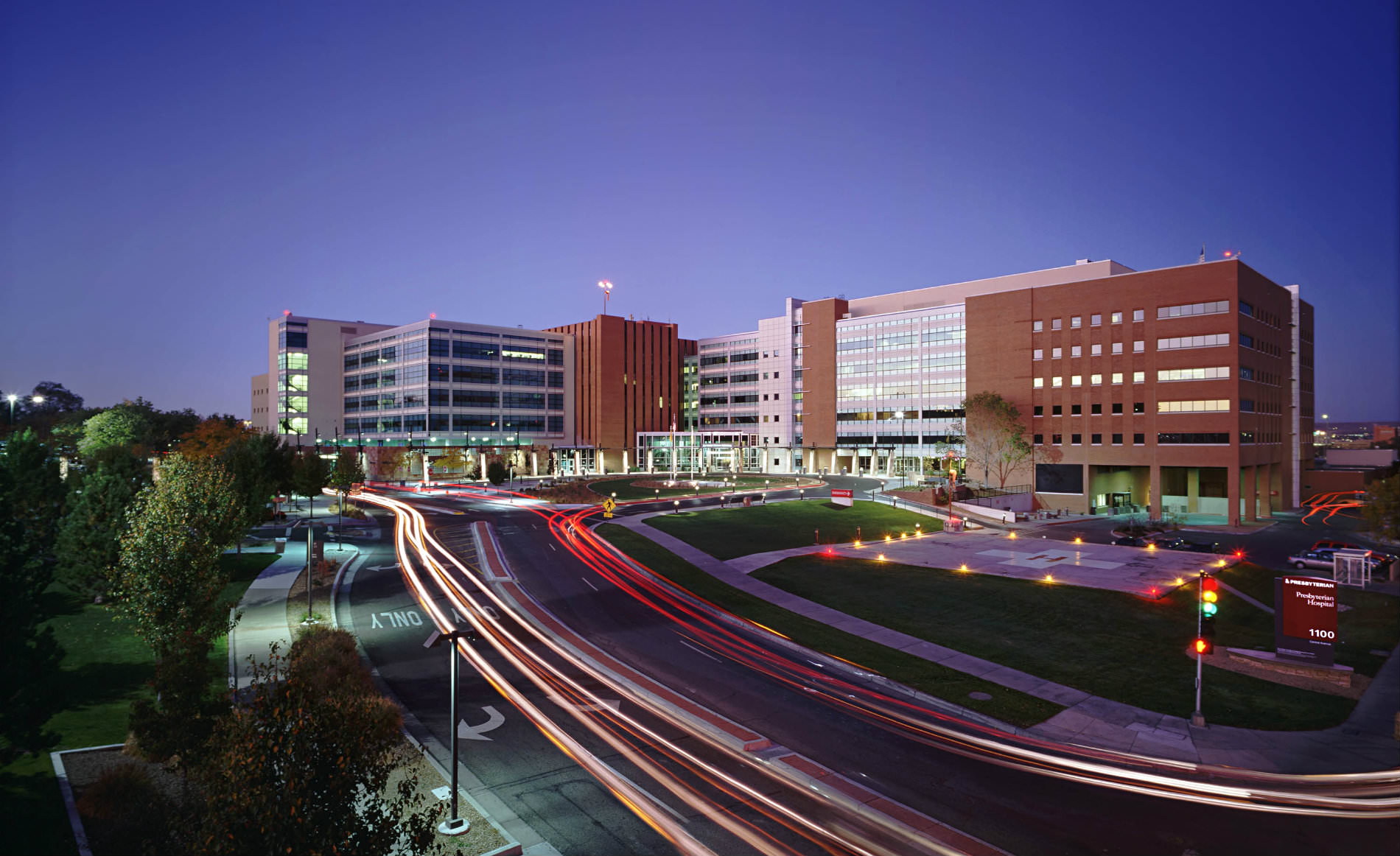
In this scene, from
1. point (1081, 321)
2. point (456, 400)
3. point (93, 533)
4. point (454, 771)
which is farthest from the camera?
point (456, 400)

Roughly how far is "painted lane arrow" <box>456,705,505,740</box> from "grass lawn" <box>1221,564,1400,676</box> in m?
30.1

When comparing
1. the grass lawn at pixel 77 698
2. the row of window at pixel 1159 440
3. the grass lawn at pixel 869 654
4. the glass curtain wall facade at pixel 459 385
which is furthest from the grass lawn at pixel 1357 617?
the glass curtain wall facade at pixel 459 385

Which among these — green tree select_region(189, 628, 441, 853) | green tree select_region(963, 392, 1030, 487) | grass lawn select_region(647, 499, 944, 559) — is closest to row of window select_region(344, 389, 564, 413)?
grass lawn select_region(647, 499, 944, 559)

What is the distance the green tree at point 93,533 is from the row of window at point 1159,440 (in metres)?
85.1

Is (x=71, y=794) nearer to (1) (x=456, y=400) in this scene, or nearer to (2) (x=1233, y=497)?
(2) (x=1233, y=497)

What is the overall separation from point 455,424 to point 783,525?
73.7 metres

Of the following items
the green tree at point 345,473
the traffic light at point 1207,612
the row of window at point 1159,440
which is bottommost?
the traffic light at point 1207,612

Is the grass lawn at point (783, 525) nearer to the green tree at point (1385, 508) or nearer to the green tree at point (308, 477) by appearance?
the green tree at point (1385, 508)

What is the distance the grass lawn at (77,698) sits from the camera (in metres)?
14.6

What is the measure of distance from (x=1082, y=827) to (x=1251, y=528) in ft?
Result: 235

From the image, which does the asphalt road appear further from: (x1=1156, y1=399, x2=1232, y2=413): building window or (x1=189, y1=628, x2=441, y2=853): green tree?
(x1=1156, y1=399, x2=1232, y2=413): building window

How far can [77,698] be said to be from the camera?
21797mm

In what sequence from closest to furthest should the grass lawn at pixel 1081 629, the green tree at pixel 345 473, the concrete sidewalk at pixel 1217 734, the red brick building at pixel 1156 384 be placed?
the concrete sidewalk at pixel 1217 734 → the grass lawn at pixel 1081 629 → the green tree at pixel 345 473 → the red brick building at pixel 1156 384

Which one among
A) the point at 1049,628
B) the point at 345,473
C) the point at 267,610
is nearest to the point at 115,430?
the point at 345,473
